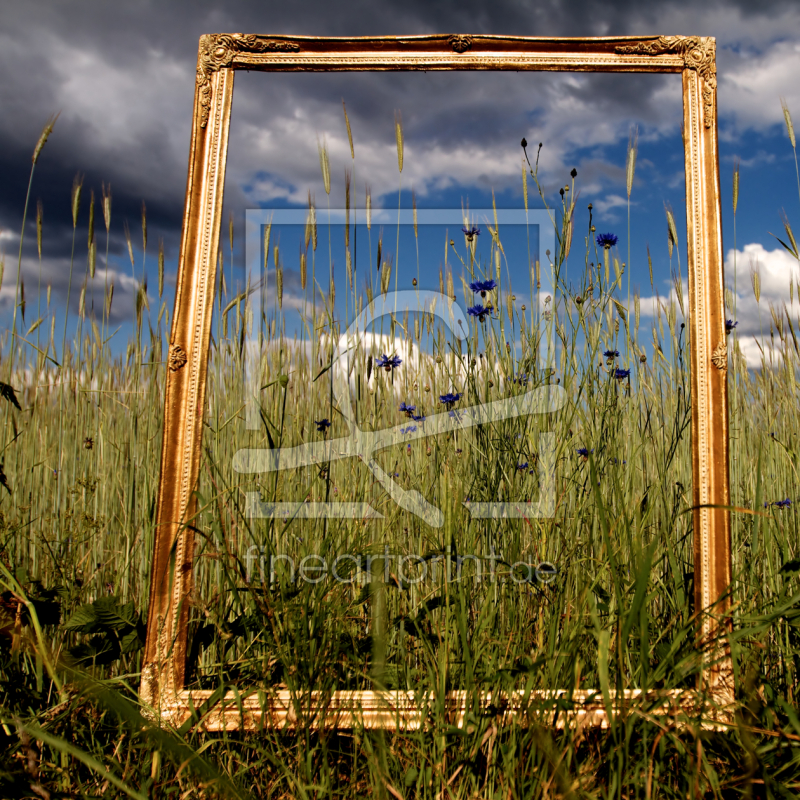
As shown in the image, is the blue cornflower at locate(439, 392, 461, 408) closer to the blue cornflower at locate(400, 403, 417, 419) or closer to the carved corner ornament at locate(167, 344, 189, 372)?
the blue cornflower at locate(400, 403, 417, 419)

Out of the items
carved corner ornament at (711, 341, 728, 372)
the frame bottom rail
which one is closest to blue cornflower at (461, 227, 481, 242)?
carved corner ornament at (711, 341, 728, 372)

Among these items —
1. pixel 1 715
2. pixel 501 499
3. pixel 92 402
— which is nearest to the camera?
pixel 1 715

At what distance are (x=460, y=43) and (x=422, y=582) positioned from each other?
4.16 feet

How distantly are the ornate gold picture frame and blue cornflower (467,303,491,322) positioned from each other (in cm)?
51

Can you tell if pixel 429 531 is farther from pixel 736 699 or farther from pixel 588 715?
pixel 736 699

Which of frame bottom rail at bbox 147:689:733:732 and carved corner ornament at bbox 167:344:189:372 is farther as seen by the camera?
carved corner ornament at bbox 167:344:189:372

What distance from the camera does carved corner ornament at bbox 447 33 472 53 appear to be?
113 centimetres

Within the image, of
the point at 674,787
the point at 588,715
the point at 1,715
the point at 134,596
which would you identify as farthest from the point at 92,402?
the point at 674,787

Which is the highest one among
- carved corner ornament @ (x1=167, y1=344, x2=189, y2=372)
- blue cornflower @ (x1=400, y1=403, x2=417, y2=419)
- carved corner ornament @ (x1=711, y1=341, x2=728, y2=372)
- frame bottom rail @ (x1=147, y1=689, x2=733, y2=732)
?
carved corner ornament @ (x1=711, y1=341, x2=728, y2=372)

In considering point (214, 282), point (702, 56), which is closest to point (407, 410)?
point (214, 282)

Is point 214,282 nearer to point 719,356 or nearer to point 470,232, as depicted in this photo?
point 470,232

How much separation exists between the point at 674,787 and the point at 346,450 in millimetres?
990

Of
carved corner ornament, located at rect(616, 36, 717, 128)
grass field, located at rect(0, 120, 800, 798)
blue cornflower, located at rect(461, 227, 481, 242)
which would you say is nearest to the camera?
grass field, located at rect(0, 120, 800, 798)

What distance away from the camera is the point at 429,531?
1307 mm
